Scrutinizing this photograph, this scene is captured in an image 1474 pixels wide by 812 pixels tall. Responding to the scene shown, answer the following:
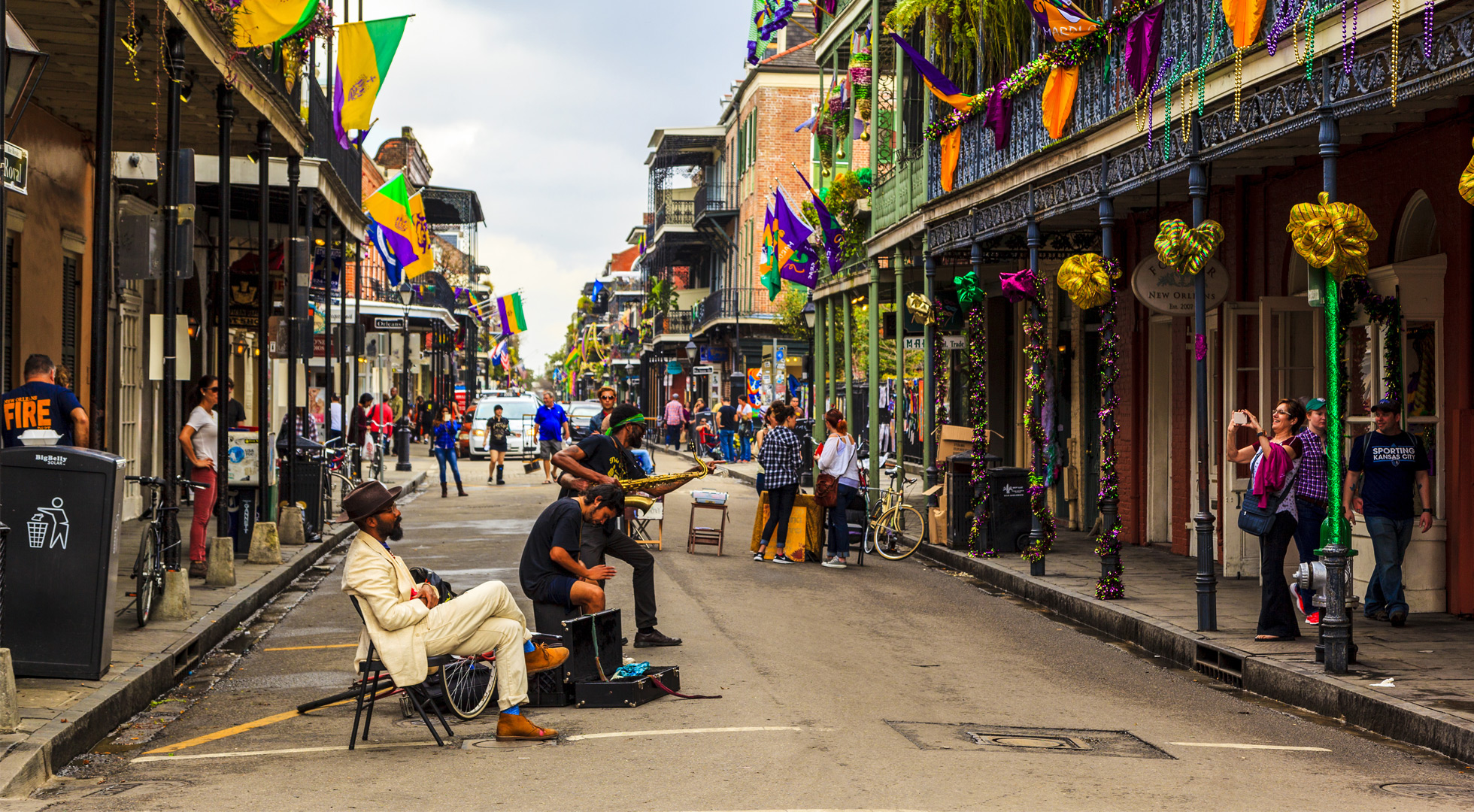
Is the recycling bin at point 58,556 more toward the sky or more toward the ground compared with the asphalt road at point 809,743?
more toward the sky

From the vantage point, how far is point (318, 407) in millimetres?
32625

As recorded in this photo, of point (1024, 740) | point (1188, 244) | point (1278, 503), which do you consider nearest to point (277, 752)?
point (1024, 740)

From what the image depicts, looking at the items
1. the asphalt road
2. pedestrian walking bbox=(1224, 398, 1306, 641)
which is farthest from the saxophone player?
pedestrian walking bbox=(1224, 398, 1306, 641)

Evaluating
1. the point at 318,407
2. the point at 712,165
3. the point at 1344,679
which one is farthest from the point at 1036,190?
the point at 712,165

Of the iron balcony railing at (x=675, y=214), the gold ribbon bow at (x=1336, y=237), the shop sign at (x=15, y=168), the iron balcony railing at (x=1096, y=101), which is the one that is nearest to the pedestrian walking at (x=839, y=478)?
the iron balcony railing at (x=1096, y=101)

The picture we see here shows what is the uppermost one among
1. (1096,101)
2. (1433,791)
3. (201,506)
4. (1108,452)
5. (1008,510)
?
(1096,101)

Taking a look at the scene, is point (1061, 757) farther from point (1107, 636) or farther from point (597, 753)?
point (1107, 636)

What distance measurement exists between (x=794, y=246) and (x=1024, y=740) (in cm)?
1964

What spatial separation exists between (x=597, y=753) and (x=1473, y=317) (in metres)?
7.73

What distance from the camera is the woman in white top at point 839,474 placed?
54.3 ft

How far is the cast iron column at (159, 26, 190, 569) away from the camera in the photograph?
11.2 metres

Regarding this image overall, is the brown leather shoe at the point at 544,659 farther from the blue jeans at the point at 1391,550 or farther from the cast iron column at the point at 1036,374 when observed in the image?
the cast iron column at the point at 1036,374

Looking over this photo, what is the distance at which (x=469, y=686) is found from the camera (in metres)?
7.89

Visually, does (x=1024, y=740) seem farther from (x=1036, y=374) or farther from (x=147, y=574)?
(x=1036, y=374)
